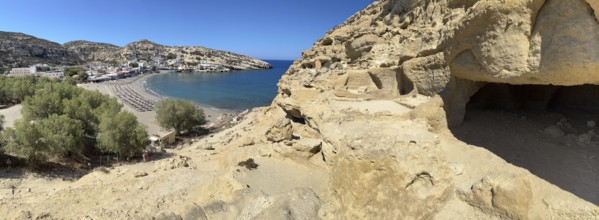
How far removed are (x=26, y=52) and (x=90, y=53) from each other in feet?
182

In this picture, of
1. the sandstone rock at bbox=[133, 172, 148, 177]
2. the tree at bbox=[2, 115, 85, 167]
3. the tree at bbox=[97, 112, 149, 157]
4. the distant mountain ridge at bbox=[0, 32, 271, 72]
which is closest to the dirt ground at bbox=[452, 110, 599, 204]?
the sandstone rock at bbox=[133, 172, 148, 177]

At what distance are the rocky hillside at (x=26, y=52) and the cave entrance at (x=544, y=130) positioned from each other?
125366mm

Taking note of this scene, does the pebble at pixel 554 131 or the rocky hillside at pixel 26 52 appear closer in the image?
the pebble at pixel 554 131

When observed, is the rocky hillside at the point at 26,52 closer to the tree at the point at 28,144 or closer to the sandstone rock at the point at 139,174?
the tree at the point at 28,144

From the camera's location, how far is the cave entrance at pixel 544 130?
6473 mm

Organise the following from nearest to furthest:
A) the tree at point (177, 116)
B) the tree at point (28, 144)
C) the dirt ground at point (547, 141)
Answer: the dirt ground at point (547, 141) < the tree at point (28, 144) < the tree at point (177, 116)

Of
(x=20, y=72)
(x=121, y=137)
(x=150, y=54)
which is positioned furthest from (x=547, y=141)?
(x=150, y=54)

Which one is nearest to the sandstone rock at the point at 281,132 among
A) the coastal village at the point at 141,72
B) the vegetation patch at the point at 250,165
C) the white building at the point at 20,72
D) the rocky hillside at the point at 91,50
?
the vegetation patch at the point at 250,165

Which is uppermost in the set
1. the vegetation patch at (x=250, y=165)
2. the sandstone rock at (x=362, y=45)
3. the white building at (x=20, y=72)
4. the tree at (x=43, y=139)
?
the sandstone rock at (x=362, y=45)

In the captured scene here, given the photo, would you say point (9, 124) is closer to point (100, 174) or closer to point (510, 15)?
point (100, 174)

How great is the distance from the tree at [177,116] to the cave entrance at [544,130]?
25.4 meters

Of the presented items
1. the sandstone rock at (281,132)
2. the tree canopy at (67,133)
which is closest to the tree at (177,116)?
the tree canopy at (67,133)

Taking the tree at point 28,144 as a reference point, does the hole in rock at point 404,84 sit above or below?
above

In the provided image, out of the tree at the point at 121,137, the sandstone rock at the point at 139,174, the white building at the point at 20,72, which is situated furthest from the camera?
the white building at the point at 20,72
